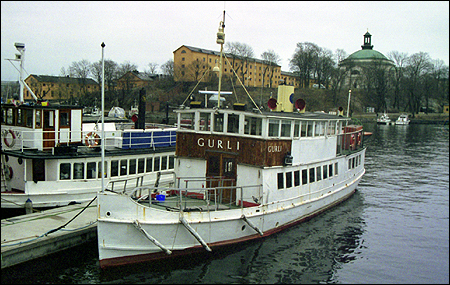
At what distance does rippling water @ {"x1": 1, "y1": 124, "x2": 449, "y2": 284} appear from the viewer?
552 inches

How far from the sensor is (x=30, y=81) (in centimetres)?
10012

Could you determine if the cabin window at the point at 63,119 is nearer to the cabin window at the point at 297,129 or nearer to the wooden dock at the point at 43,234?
the wooden dock at the point at 43,234

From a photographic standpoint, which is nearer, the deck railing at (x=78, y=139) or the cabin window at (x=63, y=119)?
the deck railing at (x=78, y=139)

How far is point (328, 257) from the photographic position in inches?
661

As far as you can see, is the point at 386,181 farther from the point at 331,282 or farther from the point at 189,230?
the point at 189,230

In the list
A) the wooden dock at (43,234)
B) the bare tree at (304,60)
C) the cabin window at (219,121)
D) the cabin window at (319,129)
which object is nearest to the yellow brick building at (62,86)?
the bare tree at (304,60)

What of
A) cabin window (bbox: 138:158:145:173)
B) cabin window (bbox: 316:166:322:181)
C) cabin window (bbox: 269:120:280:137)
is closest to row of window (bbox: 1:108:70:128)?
cabin window (bbox: 138:158:145:173)

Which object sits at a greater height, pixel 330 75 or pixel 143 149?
pixel 330 75

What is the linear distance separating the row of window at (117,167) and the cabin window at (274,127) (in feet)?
28.6

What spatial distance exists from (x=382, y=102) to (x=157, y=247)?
107753mm

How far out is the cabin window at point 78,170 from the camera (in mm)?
19953

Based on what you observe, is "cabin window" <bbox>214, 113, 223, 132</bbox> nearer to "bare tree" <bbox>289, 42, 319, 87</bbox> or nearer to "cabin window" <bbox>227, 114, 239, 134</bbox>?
"cabin window" <bbox>227, 114, 239, 134</bbox>

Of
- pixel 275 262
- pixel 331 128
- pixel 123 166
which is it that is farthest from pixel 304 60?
pixel 275 262

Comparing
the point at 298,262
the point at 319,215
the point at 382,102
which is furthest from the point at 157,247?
A: the point at 382,102
